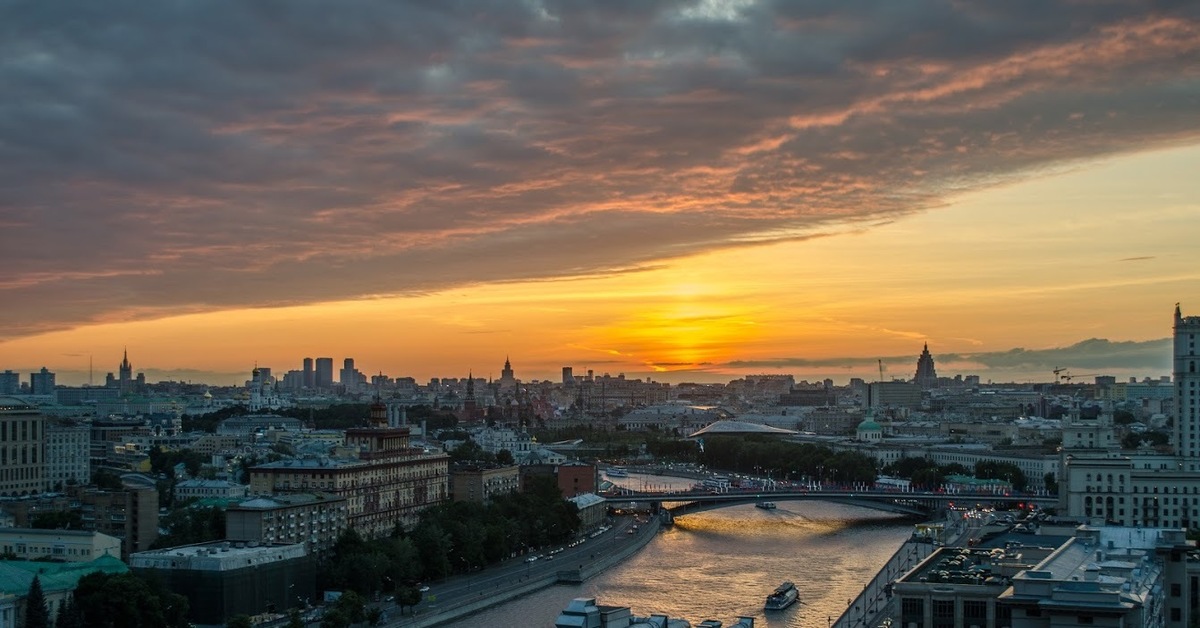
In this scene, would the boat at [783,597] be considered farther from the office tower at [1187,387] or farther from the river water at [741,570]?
the office tower at [1187,387]

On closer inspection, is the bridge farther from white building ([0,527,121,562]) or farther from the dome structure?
the dome structure

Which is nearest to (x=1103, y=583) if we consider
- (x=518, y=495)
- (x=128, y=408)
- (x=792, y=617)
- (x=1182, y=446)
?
(x=792, y=617)

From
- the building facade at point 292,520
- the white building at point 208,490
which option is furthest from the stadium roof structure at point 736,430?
the building facade at point 292,520

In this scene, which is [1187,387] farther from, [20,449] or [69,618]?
[20,449]

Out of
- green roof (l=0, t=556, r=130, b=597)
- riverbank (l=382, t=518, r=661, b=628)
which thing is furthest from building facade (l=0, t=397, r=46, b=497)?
riverbank (l=382, t=518, r=661, b=628)

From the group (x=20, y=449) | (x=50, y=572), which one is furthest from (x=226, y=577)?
(x=20, y=449)

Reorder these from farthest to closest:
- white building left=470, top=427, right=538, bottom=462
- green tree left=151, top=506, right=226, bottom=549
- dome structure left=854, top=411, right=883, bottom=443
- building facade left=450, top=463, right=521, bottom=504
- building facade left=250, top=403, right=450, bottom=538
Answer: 1. dome structure left=854, top=411, right=883, bottom=443
2. white building left=470, top=427, right=538, bottom=462
3. building facade left=450, top=463, right=521, bottom=504
4. building facade left=250, top=403, right=450, bottom=538
5. green tree left=151, top=506, right=226, bottom=549
